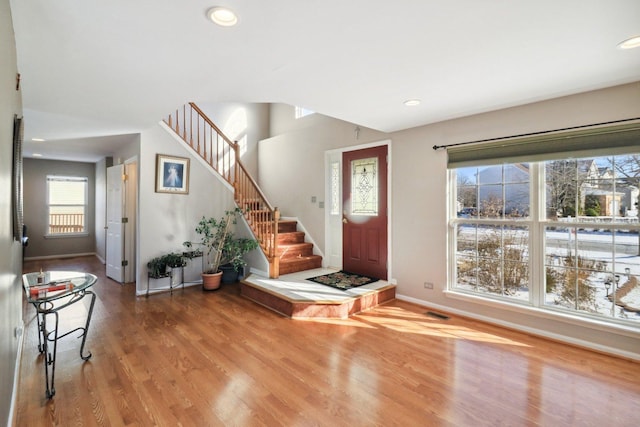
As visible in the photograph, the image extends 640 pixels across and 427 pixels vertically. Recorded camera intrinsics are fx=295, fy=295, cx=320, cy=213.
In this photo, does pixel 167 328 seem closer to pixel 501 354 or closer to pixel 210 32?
pixel 210 32

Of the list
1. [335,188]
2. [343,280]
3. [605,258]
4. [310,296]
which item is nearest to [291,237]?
[335,188]

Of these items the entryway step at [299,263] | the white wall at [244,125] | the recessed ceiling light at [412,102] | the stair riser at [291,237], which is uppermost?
the white wall at [244,125]

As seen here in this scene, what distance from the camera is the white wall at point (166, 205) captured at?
4336mm

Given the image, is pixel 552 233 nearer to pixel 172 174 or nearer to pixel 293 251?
pixel 293 251

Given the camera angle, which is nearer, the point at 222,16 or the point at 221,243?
the point at 222,16

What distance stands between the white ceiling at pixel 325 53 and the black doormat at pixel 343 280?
2.28m

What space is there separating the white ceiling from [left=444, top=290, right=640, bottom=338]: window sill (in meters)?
2.11

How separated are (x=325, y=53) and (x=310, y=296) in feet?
8.63

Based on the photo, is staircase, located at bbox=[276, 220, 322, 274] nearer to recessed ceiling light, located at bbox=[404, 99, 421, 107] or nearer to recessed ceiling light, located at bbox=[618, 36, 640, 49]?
recessed ceiling light, located at bbox=[404, 99, 421, 107]

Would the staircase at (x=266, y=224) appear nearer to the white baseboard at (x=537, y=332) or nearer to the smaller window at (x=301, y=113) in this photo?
the smaller window at (x=301, y=113)

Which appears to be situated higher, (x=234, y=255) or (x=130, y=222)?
(x=130, y=222)

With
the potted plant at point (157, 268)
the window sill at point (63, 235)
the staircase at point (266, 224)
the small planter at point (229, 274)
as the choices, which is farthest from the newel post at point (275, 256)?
the window sill at point (63, 235)

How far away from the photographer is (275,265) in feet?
14.6

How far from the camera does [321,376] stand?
7.46 ft
